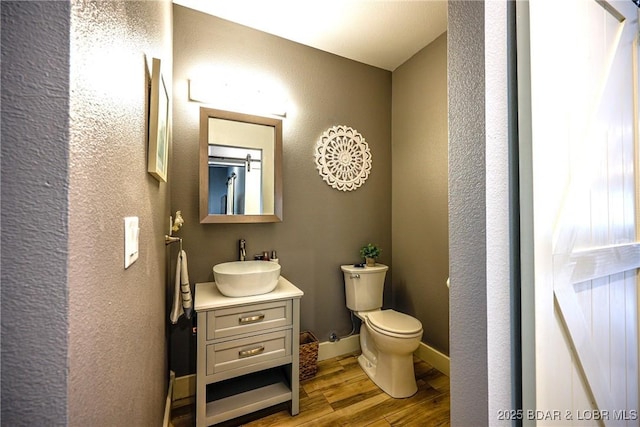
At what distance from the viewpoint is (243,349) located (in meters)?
1.51

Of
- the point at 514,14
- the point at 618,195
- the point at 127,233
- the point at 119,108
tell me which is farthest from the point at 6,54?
the point at 618,195

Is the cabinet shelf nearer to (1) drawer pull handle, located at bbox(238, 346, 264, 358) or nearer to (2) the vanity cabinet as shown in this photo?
(2) the vanity cabinet

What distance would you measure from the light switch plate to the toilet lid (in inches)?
61.6

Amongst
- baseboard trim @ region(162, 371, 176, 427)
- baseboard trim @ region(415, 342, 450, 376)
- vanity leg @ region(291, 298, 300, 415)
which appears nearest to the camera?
baseboard trim @ region(162, 371, 176, 427)

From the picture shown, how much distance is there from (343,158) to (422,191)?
742 millimetres

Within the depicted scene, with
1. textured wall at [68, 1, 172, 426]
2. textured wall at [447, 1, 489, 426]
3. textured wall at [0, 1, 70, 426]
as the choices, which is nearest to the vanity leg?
textured wall at [68, 1, 172, 426]

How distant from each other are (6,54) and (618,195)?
1.67 metres

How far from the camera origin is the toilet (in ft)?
5.68

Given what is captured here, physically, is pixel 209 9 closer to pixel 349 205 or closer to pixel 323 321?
pixel 349 205

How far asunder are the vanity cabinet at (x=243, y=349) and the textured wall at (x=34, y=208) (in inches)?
43.8

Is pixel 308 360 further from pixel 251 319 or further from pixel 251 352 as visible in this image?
pixel 251 319

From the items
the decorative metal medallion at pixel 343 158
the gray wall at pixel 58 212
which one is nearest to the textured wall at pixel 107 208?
the gray wall at pixel 58 212

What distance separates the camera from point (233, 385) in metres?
1.75

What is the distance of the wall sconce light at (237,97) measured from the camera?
71.2 inches
